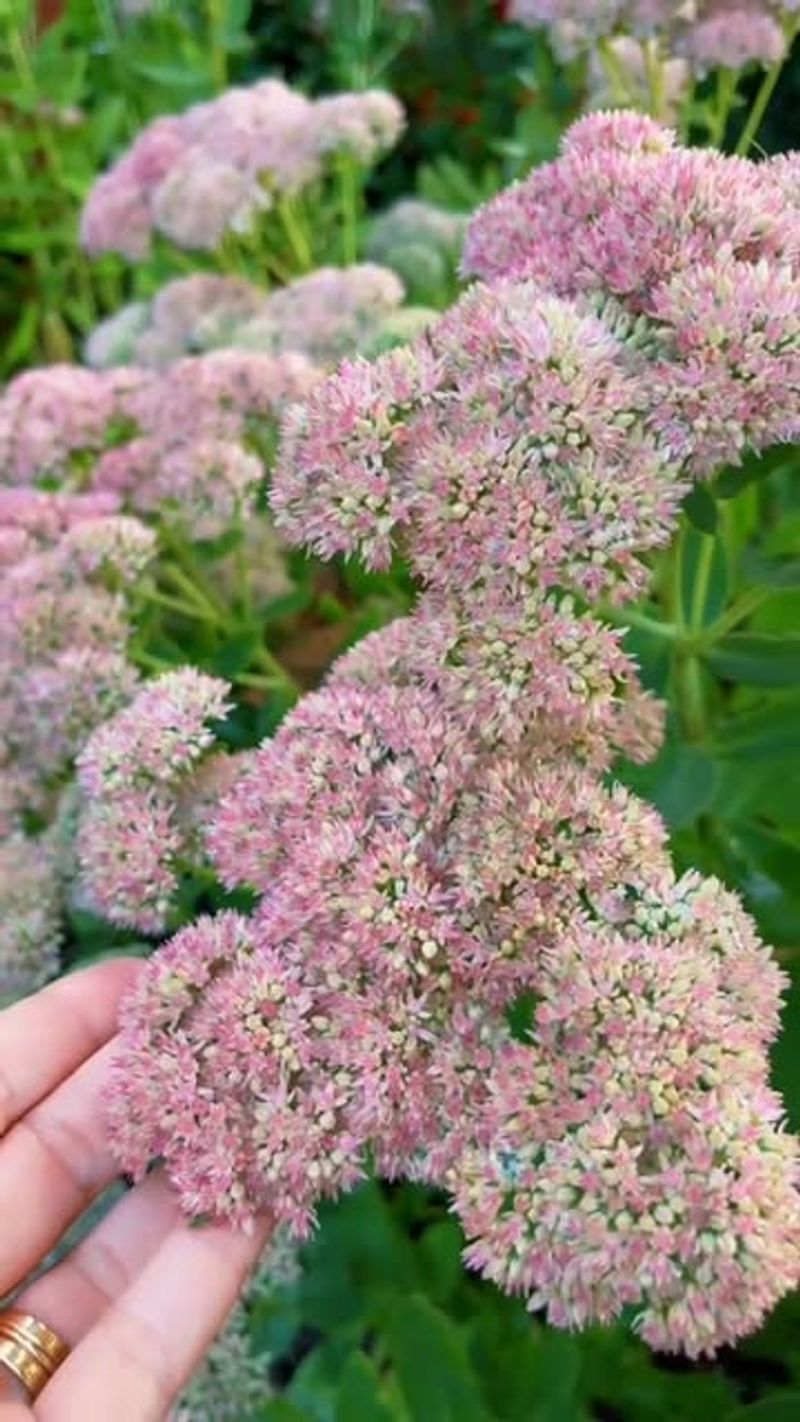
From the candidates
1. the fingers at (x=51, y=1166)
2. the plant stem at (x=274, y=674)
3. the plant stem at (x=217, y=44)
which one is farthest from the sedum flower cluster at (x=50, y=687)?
the plant stem at (x=217, y=44)

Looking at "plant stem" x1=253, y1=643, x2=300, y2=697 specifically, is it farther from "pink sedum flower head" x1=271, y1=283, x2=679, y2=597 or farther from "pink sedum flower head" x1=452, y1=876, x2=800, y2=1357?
"pink sedum flower head" x1=452, y1=876, x2=800, y2=1357

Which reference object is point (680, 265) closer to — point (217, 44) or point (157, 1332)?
point (157, 1332)

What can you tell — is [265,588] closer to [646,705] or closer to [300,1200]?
[646,705]

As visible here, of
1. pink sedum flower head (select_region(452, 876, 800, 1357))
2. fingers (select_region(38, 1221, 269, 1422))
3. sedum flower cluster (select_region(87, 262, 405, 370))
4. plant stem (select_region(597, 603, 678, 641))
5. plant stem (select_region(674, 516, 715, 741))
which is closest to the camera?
pink sedum flower head (select_region(452, 876, 800, 1357))

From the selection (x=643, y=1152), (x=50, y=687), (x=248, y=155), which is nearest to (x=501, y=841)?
(x=643, y=1152)

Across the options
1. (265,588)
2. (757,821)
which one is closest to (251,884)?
(757,821)

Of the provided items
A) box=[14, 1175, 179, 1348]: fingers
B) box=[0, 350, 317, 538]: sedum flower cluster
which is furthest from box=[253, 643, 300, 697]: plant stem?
box=[14, 1175, 179, 1348]: fingers
